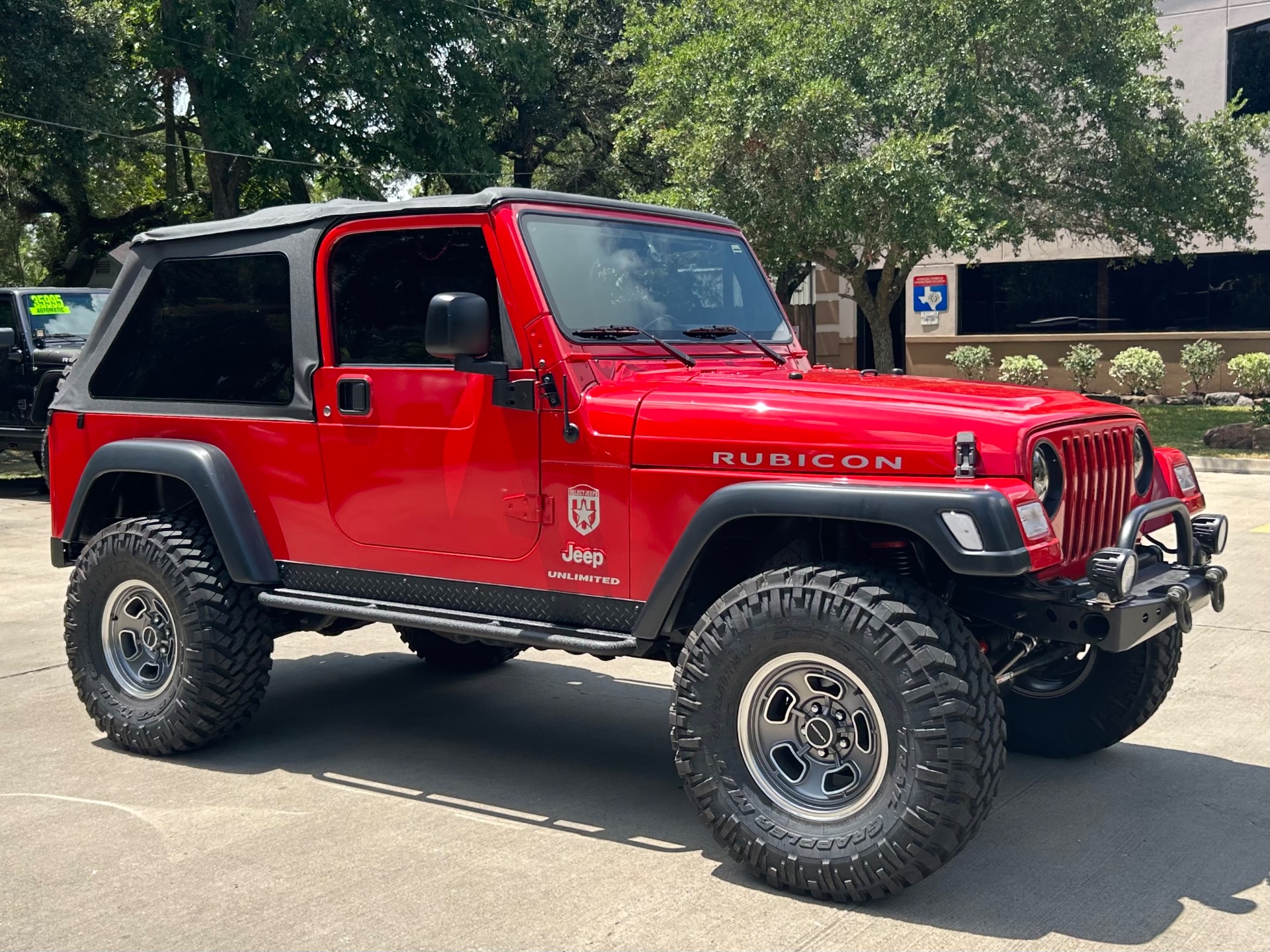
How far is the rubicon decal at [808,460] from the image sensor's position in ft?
13.3

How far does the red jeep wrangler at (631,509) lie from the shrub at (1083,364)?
23768mm

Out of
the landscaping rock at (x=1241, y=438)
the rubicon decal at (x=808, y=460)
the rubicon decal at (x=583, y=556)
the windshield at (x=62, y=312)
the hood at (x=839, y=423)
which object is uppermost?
the windshield at (x=62, y=312)

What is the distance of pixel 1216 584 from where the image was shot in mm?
4566

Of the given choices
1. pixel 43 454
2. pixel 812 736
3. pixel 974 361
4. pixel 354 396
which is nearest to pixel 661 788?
pixel 812 736

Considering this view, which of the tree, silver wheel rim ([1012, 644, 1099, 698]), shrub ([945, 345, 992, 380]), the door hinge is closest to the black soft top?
the door hinge

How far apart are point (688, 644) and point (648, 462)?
2.01 ft

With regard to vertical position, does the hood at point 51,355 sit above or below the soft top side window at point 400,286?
below

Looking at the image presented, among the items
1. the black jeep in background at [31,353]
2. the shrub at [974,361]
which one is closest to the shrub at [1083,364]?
the shrub at [974,361]

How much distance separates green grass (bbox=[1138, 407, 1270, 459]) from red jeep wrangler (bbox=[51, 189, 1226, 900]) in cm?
1346

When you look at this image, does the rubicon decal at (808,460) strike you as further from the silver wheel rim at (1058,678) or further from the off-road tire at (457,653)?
the off-road tire at (457,653)

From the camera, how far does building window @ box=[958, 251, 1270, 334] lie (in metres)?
27.6

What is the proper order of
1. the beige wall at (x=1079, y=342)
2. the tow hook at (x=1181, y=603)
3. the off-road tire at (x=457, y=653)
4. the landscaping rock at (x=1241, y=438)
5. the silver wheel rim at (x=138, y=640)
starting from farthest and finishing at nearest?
the beige wall at (x=1079, y=342), the landscaping rock at (x=1241, y=438), the off-road tire at (x=457, y=653), the silver wheel rim at (x=138, y=640), the tow hook at (x=1181, y=603)

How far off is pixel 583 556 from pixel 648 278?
3.92ft

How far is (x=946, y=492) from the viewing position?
3877 mm
